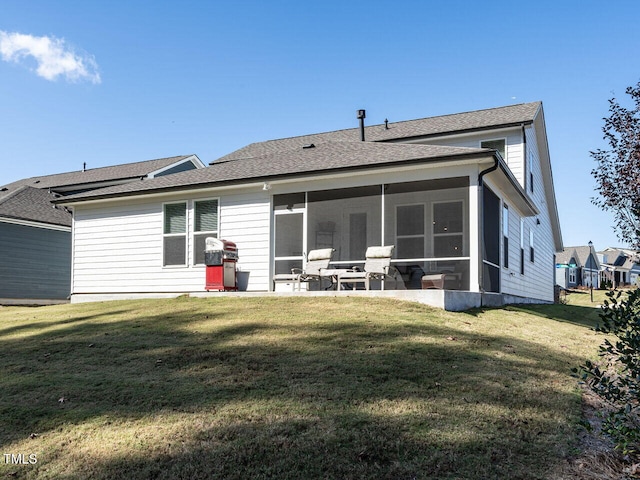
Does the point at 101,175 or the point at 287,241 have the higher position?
the point at 101,175

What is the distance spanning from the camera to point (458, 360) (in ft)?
19.2

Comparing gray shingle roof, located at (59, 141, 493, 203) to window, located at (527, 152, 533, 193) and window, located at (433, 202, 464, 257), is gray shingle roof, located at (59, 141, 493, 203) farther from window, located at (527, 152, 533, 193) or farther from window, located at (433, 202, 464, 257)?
window, located at (527, 152, 533, 193)

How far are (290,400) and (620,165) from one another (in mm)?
14030

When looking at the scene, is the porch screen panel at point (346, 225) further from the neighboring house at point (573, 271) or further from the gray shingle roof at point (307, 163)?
the neighboring house at point (573, 271)

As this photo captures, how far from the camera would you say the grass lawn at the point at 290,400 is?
355cm

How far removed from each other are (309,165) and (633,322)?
958 centimetres

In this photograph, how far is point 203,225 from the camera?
43.4 ft

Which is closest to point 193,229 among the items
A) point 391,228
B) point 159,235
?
point 159,235

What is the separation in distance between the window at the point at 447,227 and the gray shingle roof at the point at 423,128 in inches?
117

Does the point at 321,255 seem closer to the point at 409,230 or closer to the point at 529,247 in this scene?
the point at 409,230

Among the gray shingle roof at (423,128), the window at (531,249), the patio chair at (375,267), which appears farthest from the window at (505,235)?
the window at (531,249)

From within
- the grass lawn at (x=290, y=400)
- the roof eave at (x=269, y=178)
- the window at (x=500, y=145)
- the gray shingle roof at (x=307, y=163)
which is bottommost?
the grass lawn at (x=290, y=400)

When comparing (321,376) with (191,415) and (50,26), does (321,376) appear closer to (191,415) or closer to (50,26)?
(191,415)

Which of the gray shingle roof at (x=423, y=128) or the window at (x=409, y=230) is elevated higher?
the gray shingle roof at (x=423, y=128)
